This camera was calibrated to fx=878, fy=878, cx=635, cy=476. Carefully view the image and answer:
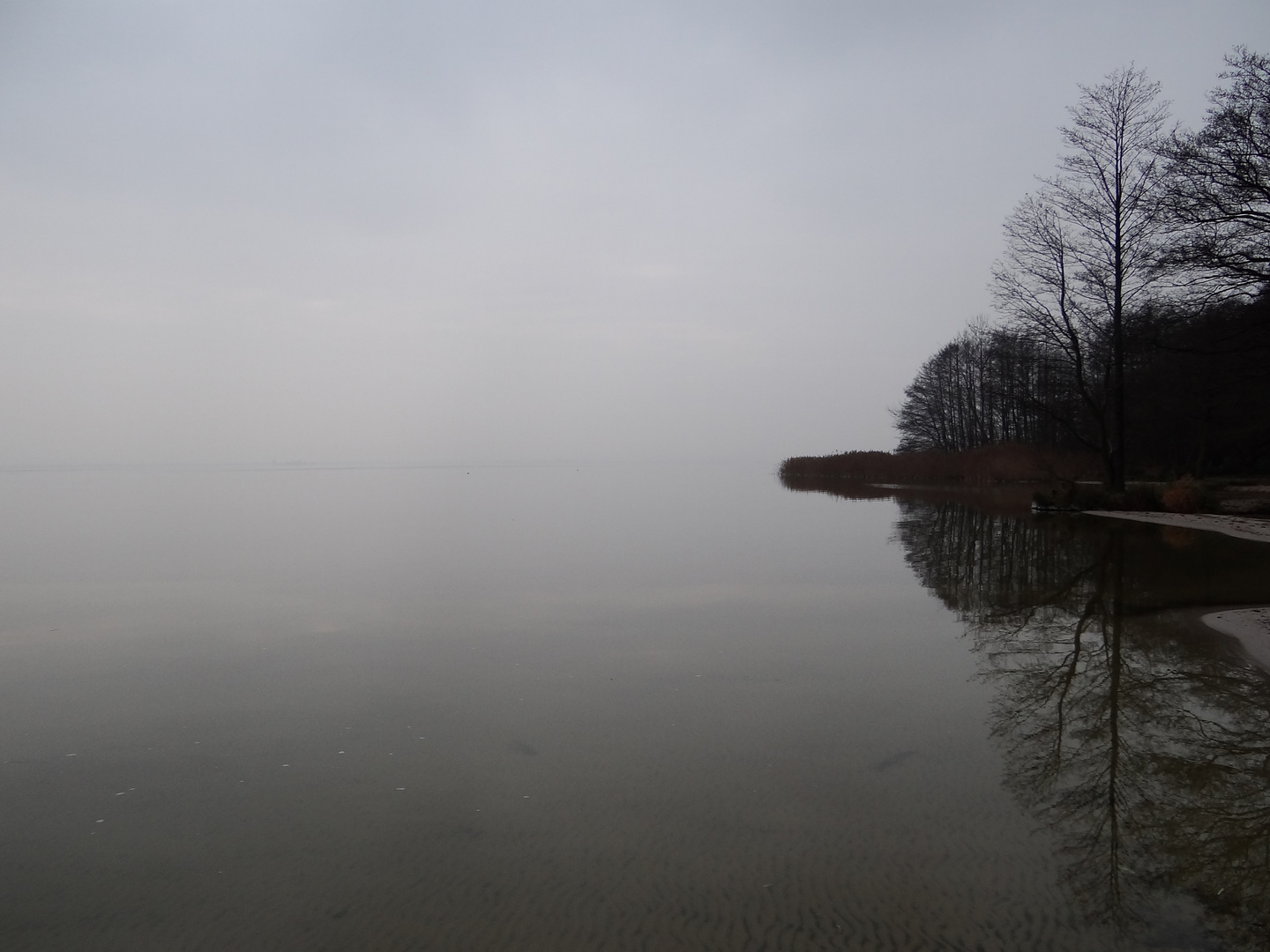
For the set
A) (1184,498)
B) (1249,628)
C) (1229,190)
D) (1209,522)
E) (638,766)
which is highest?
(1229,190)

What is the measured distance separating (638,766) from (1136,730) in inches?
122

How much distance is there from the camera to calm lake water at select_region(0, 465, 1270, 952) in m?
3.40

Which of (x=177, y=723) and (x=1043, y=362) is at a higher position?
(x=1043, y=362)

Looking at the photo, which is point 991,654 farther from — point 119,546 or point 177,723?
point 119,546

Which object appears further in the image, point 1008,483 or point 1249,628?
point 1008,483

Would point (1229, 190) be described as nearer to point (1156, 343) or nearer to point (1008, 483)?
point (1156, 343)

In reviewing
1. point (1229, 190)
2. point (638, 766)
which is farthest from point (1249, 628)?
point (1229, 190)

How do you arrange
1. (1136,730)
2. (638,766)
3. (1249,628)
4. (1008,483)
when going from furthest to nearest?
(1008,483)
(1249,628)
(1136,730)
(638,766)

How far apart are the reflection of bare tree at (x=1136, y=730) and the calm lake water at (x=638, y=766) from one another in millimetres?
26

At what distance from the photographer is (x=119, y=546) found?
16.5 metres

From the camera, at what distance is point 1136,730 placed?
5.42 metres

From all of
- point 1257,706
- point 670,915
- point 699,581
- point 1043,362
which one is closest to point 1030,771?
point 1257,706

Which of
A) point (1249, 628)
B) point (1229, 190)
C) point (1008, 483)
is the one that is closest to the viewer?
point (1249, 628)

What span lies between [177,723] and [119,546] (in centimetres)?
1261
